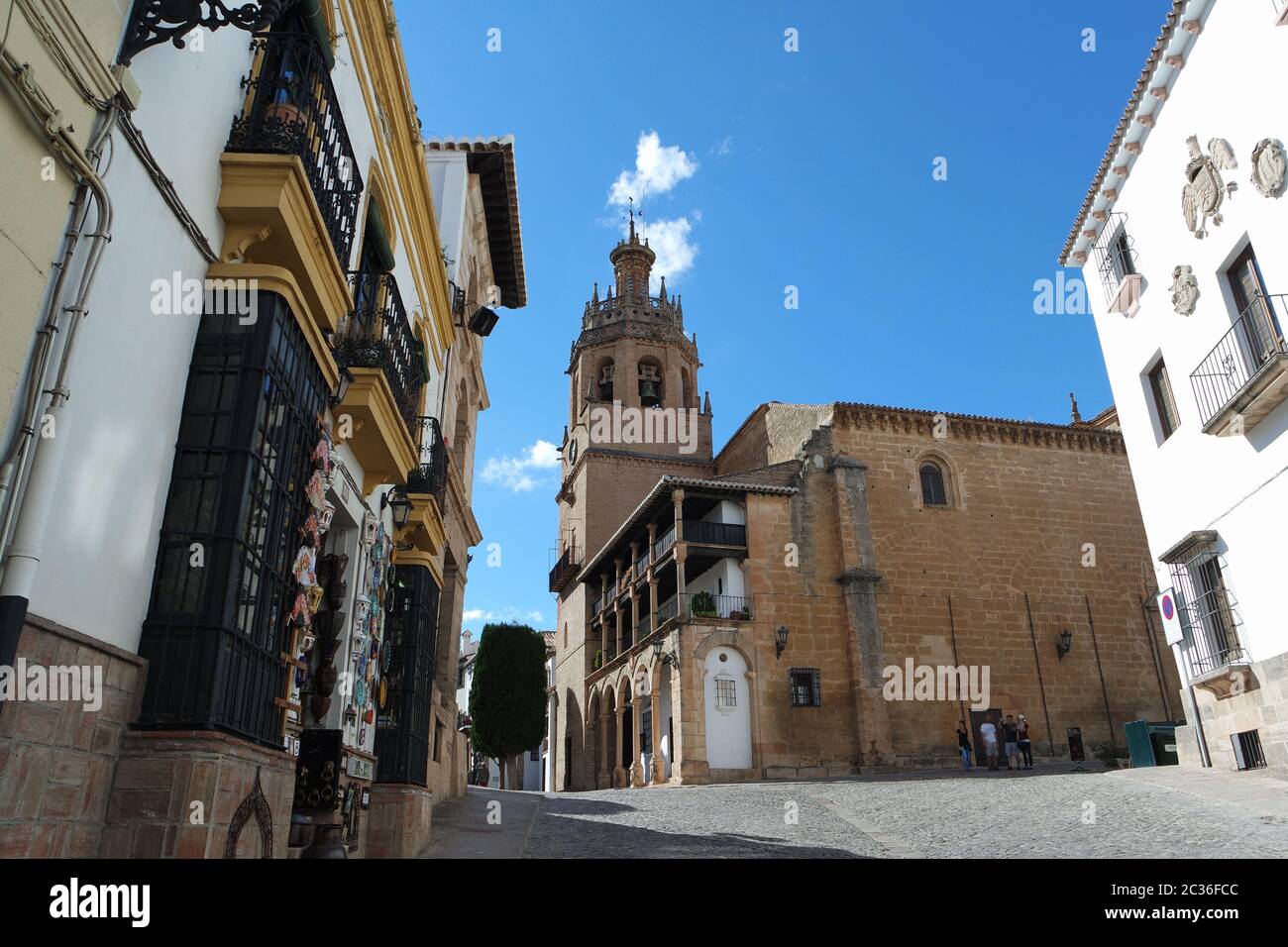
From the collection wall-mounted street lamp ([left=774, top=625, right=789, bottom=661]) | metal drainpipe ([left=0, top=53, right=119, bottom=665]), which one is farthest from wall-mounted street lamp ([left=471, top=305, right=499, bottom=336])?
wall-mounted street lamp ([left=774, top=625, right=789, bottom=661])

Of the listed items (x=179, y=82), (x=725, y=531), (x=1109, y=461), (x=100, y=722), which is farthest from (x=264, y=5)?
(x=1109, y=461)

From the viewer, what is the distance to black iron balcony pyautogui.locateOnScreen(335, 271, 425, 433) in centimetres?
A: 730

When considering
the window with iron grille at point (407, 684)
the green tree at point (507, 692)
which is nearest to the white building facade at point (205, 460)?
the window with iron grille at point (407, 684)

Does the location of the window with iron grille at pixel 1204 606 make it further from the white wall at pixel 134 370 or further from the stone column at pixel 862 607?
the white wall at pixel 134 370

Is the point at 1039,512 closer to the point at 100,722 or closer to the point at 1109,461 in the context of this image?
the point at 1109,461

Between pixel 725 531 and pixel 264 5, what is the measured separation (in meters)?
22.1

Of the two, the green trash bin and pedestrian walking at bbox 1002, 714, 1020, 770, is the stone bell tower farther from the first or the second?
the green trash bin

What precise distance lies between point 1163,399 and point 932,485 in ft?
46.4

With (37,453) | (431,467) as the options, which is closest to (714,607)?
(431,467)

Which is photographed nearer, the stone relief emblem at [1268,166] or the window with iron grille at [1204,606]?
the stone relief emblem at [1268,166]

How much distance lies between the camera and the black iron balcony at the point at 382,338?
7301mm

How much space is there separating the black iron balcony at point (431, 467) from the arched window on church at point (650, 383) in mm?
26462

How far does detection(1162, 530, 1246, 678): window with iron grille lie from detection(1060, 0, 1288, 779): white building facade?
0.10ft
